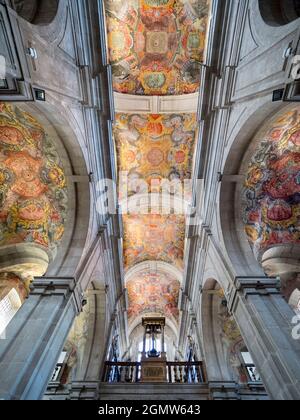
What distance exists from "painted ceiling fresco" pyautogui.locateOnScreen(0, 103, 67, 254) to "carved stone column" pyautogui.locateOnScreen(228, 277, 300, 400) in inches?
197

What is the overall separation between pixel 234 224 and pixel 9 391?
19.1 ft

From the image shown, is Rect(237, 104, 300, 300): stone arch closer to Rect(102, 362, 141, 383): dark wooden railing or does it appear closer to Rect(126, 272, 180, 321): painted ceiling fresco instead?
Rect(102, 362, 141, 383): dark wooden railing

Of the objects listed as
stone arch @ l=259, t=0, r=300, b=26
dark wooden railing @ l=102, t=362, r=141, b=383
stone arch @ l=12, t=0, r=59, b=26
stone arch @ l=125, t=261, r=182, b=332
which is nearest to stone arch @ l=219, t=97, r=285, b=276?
stone arch @ l=259, t=0, r=300, b=26

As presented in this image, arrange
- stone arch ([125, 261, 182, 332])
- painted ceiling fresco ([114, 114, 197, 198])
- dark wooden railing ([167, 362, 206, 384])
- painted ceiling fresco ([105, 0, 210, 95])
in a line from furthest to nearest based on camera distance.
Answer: stone arch ([125, 261, 182, 332]) → painted ceiling fresco ([114, 114, 197, 198]) → dark wooden railing ([167, 362, 206, 384]) → painted ceiling fresco ([105, 0, 210, 95])

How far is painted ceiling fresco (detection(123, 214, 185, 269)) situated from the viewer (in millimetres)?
11773

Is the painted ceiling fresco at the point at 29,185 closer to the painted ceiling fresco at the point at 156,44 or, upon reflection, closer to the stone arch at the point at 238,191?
the painted ceiling fresco at the point at 156,44

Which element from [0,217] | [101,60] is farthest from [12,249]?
[101,60]

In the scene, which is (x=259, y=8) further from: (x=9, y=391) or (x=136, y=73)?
(x=9, y=391)

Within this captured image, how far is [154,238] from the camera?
1233cm

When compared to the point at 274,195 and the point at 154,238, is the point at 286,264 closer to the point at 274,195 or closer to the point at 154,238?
the point at 274,195

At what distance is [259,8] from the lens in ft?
16.0

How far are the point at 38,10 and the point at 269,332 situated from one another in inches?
294

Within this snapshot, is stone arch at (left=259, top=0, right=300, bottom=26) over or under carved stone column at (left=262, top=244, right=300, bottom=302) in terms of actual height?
under

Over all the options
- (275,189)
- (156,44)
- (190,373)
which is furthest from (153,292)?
(156,44)
